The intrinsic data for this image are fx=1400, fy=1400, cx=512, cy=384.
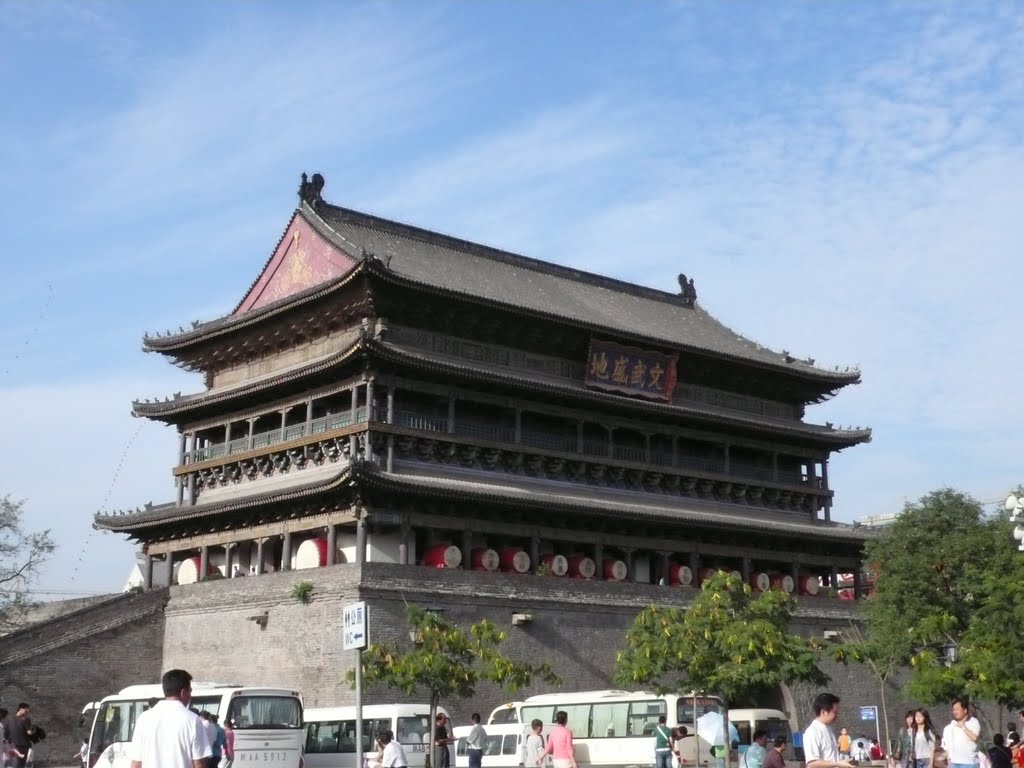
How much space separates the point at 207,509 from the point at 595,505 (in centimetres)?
1128

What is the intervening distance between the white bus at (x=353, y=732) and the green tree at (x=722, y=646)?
6.64 meters

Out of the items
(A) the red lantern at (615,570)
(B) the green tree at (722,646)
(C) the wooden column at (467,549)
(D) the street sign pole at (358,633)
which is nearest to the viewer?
(D) the street sign pole at (358,633)

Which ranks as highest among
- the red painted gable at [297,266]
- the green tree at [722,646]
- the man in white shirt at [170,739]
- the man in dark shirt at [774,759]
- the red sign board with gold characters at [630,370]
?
the red painted gable at [297,266]

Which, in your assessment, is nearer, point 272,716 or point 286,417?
point 272,716

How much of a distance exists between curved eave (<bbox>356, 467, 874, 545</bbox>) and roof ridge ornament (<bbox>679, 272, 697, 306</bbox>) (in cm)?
1111

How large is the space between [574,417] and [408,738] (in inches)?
599

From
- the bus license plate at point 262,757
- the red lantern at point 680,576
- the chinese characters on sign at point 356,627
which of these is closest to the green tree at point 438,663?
the bus license plate at point 262,757

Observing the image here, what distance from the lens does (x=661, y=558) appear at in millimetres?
44156

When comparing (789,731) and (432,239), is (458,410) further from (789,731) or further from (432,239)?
(789,731)

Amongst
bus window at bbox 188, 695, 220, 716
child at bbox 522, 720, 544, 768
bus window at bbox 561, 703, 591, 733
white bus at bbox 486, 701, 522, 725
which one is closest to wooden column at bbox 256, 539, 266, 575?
white bus at bbox 486, 701, 522, 725

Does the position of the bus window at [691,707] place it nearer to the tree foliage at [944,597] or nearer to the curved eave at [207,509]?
the tree foliage at [944,597]

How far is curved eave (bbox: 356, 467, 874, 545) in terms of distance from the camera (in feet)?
120

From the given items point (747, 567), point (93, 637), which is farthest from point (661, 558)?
point (93, 637)

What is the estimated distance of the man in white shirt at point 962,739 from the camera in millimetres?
15852
